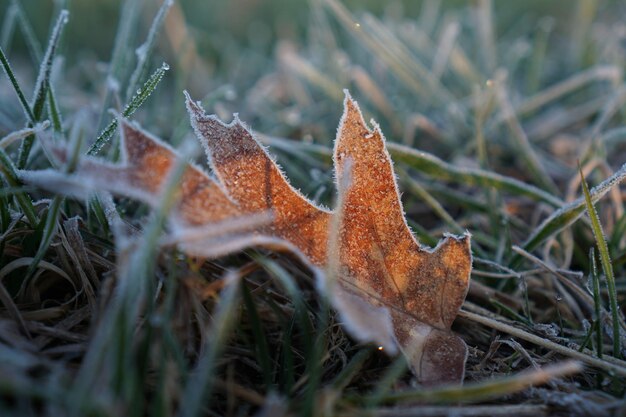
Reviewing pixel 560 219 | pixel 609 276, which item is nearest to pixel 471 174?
pixel 560 219

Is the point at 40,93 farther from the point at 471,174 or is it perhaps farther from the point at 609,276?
the point at 609,276

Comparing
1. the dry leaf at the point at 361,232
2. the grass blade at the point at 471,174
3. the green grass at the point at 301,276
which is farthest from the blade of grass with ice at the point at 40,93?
the grass blade at the point at 471,174

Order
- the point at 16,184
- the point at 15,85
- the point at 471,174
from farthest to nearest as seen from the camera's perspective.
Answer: the point at 471,174
the point at 15,85
the point at 16,184

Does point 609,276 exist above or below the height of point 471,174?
below

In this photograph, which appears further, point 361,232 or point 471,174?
point 471,174

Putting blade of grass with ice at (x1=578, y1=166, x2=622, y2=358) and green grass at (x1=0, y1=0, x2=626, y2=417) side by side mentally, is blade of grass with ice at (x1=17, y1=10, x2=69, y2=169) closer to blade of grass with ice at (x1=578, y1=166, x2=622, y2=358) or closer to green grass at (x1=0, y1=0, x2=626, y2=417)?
green grass at (x1=0, y1=0, x2=626, y2=417)

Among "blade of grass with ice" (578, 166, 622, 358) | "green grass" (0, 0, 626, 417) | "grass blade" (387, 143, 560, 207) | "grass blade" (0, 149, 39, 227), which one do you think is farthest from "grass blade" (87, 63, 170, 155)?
"blade of grass with ice" (578, 166, 622, 358)

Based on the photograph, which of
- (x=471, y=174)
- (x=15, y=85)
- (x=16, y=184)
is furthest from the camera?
(x=471, y=174)
